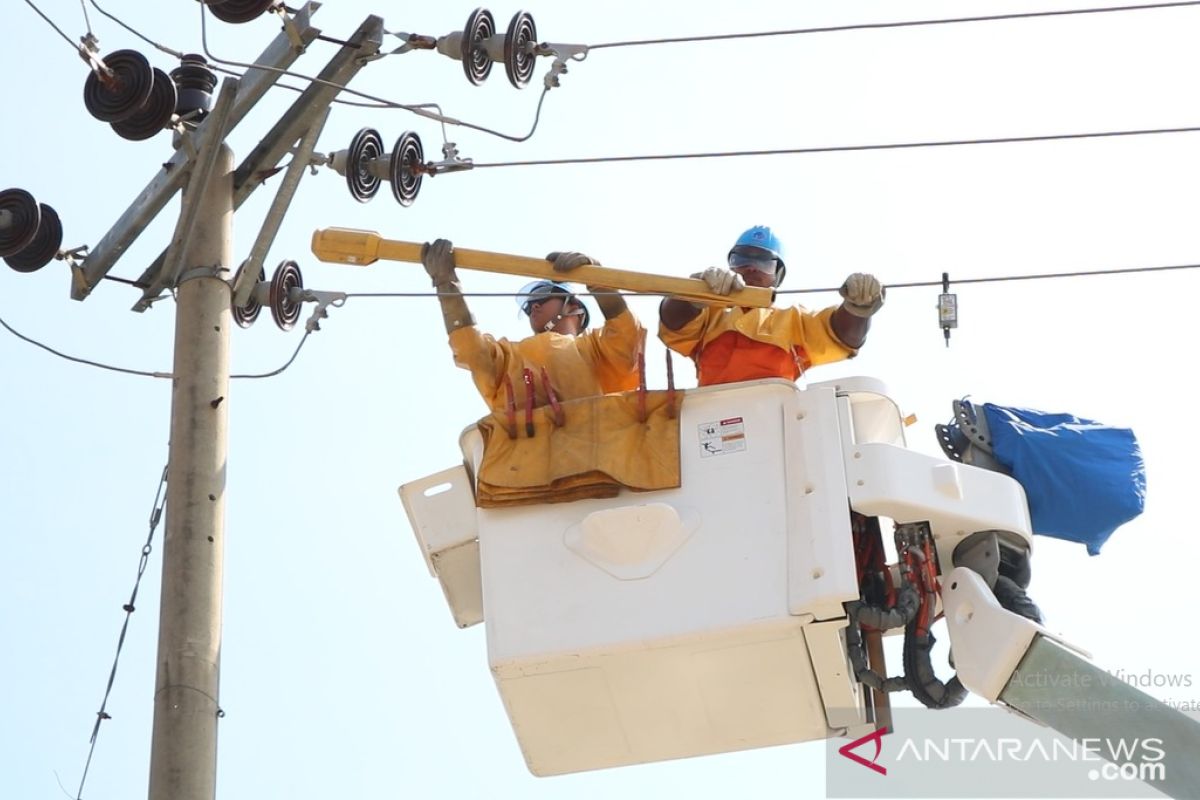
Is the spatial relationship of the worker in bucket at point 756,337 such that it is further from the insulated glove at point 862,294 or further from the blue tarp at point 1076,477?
the blue tarp at point 1076,477

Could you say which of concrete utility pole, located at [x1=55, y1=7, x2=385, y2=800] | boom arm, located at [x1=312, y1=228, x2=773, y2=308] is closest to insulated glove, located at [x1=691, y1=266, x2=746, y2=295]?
boom arm, located at [x1=312, y1=228, x2=773, y2=308]

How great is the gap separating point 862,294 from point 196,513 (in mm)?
2276

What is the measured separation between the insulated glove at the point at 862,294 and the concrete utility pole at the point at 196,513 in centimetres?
206

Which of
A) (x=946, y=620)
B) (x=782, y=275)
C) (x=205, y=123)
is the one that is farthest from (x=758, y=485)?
(x=205, y=123)

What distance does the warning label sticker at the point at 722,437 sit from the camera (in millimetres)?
9172

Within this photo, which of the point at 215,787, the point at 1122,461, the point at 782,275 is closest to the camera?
the point at 215,787

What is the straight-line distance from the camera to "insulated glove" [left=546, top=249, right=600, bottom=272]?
941 centimetres

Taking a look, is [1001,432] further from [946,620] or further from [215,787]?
[215,787]

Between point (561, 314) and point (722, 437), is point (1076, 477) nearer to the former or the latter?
point (722, 437)

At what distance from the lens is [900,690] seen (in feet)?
30.7

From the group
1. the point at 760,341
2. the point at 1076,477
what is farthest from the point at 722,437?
the point at 1076,477

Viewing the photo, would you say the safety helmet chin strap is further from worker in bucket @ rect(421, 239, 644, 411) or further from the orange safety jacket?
the orange safety jacket

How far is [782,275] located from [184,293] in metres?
2.13

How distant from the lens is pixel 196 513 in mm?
9234
